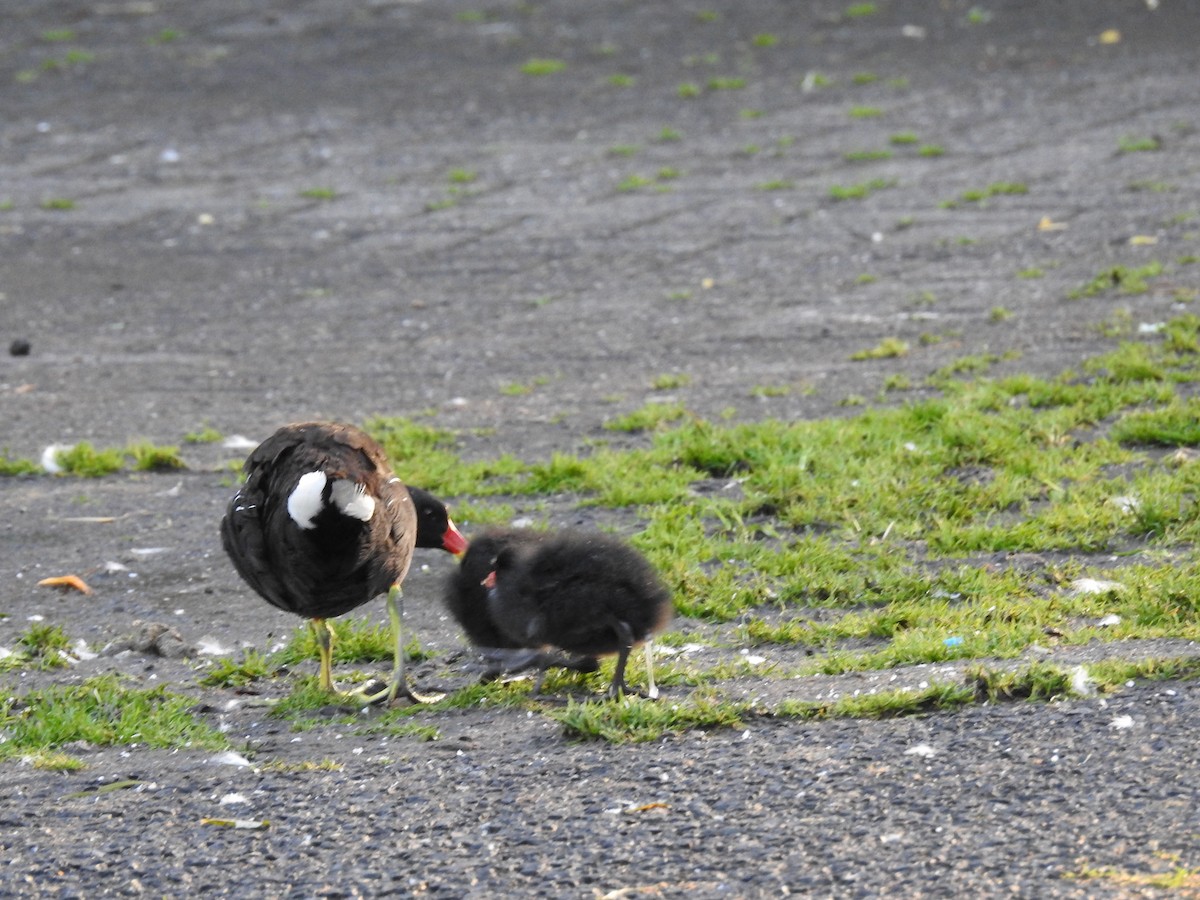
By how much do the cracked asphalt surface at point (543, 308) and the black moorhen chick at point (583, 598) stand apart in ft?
1.12

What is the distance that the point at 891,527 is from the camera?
235 inches

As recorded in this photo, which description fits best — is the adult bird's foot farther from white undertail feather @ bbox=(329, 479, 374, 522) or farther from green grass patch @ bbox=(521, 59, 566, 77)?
green grass patch @ bbox=(521, 59, 566, 77)

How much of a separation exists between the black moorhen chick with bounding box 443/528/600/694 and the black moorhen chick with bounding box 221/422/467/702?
1.00 ft

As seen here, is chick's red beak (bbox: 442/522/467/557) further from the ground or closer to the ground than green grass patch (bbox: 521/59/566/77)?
closer to the ground

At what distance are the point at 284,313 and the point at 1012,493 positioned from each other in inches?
215

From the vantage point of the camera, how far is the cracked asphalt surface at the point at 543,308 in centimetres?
364

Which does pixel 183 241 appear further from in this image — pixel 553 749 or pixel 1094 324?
pixel 553 749

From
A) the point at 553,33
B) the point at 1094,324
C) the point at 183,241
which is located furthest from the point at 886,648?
the point at 553,33

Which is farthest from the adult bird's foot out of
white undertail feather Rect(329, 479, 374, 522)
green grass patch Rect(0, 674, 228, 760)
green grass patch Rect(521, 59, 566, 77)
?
green grass patch Rect(521, 59, 566, 77)

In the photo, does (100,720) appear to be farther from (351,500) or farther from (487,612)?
(487,612)

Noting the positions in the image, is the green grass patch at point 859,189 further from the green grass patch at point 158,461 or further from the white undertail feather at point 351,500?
the white undertail feather at point 351,500

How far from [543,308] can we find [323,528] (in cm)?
544

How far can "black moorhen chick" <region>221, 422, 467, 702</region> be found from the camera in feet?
14.7

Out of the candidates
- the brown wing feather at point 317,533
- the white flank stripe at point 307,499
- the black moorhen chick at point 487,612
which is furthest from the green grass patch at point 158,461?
the white flank stripe at point 307,499
